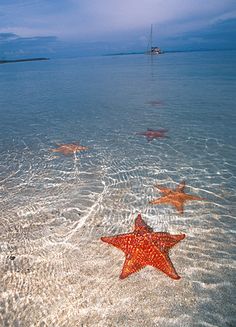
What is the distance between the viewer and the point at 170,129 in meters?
12.3

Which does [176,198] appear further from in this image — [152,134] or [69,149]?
[152,134]

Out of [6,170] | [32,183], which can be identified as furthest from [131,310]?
[6,170]

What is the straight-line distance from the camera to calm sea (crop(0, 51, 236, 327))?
4.01m

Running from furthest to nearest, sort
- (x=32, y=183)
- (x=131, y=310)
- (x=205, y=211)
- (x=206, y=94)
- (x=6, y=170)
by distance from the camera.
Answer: (x=206, y=94), (x=6, y=170), (x=32, y=183), (x=205, y=211), (x=131, y=310)

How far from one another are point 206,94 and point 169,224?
1738 cm

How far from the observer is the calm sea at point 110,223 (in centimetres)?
401

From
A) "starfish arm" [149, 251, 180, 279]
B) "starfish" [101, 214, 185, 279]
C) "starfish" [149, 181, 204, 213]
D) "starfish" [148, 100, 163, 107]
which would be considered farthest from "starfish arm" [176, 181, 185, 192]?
"starfish" [148, 100, 163, 107]

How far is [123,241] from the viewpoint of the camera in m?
4.80

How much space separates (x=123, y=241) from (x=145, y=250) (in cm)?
53

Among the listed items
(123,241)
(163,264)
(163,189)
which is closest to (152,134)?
(163,189)

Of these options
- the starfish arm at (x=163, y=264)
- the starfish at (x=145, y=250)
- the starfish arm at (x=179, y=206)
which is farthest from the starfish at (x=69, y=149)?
the starfish arm at (x=163, y=264)

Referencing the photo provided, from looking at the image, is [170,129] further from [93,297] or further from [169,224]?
[93,297]

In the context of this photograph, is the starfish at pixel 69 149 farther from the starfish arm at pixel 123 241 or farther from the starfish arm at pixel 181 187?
the starfish arm at pixel 123 241

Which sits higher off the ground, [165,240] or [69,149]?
[165,240]
